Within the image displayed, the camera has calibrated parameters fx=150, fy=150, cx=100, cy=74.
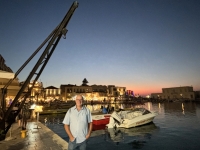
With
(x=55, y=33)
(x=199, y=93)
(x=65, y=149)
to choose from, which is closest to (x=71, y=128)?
(x=65, y=149)

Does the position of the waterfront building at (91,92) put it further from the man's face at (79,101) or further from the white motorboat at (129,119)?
the man's face at (79,101)

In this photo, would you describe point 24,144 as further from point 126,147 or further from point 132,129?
point 132,129

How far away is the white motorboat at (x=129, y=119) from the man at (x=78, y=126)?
15.8 meters

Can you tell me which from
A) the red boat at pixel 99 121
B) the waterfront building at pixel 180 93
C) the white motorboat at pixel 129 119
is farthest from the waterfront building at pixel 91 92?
the white motorboat at pixel 129 119

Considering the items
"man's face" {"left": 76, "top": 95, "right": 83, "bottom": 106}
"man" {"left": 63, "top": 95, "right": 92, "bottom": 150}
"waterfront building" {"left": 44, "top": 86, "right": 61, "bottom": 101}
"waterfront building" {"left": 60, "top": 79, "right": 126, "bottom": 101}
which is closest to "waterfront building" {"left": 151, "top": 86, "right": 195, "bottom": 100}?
"waterfront building" {"left": 60, "top": 79, "right": 126, "bottom": 101}

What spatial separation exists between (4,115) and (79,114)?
22.0 ft

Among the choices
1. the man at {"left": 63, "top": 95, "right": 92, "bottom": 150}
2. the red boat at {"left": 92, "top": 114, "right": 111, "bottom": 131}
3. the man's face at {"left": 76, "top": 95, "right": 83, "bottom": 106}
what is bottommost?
the red boat at {"left": 92, "top": 114, "right": 111, "bottom": 131}

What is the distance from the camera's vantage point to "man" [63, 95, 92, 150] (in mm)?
3832

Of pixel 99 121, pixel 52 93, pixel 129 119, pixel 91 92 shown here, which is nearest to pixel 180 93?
pixel 91 92

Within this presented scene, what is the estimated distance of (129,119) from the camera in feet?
64.6

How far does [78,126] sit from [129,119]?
672 inches

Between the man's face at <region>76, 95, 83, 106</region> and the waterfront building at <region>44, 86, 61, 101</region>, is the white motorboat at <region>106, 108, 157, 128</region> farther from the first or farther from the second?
the waterfront building at <region>44, 86, 61, 101</region>

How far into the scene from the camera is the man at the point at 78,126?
3832 millimetres

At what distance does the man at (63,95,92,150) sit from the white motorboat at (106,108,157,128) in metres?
15.8
